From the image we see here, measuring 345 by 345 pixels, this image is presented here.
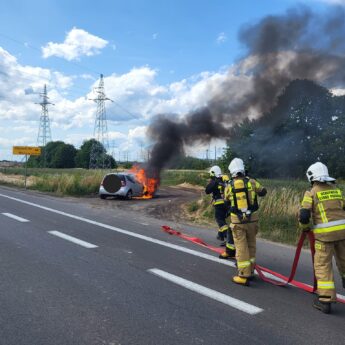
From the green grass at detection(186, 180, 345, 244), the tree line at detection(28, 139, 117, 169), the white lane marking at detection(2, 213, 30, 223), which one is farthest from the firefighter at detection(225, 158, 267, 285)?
the tree line at detection(28, 139, 117, 169)

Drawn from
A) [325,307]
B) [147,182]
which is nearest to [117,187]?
[147,182]

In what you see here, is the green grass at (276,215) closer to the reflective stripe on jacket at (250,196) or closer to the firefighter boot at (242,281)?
the reflective stripe on jacket at (250,196)

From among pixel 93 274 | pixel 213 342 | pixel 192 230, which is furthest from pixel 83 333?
pixel 192 230

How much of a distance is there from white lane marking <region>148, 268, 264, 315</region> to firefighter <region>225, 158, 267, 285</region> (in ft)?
1.91

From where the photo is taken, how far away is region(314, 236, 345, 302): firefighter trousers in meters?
4.36

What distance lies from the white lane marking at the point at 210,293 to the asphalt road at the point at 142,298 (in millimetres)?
12

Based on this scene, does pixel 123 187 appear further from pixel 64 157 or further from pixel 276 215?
pixel 64 157

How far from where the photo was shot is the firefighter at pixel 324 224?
4.45 meters

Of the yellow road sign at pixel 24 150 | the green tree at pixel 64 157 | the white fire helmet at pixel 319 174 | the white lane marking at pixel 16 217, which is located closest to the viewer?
the white fire helmet at pixel 319 174

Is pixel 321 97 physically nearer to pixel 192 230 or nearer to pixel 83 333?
pixel 192 230

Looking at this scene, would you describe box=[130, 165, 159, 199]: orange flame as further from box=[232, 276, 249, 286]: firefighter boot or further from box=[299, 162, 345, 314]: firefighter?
box=[299, 162, 345, 314]: firefighter

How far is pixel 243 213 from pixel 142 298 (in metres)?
1.85

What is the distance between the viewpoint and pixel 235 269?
602 cm

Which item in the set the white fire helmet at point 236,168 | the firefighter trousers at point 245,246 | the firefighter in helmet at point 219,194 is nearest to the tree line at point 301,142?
the firefighter in helmet at point 219,194
